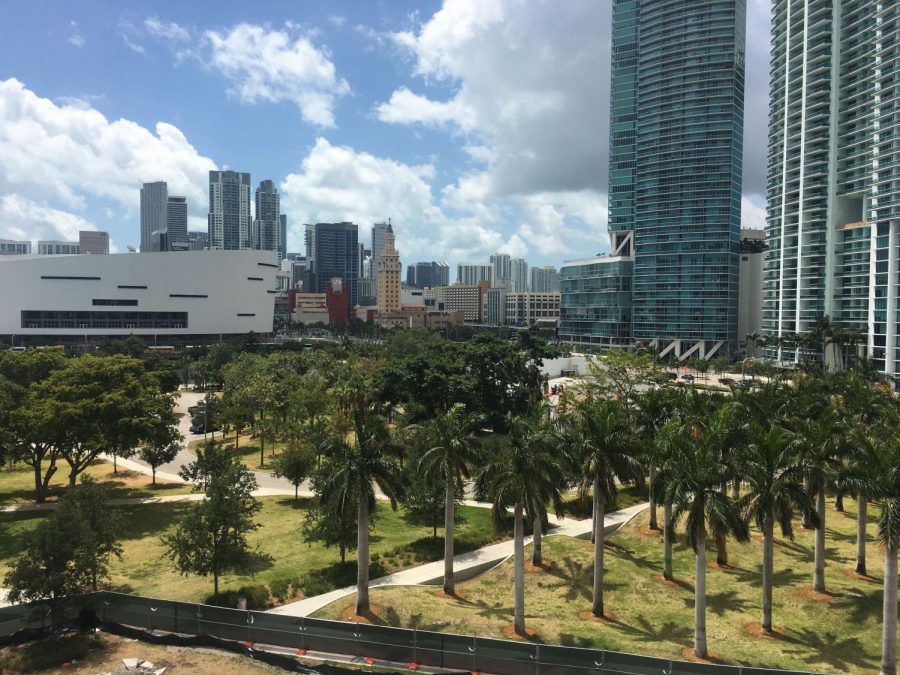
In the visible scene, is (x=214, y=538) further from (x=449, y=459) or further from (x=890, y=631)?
(x=890, y=631)

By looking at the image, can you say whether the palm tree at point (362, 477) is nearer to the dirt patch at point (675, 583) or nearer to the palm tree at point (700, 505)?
the palm tree at point (700, 505)

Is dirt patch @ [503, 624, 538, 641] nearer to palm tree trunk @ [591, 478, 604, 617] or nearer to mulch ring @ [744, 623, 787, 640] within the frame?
palm tree trunk @ [591, 478, 604, 617]

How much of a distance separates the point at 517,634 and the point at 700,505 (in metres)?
9.07

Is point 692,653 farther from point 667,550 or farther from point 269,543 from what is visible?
point 269,543

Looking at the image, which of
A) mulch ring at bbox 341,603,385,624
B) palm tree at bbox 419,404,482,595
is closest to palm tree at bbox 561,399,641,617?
palm tree at bbox 419,404,482,595

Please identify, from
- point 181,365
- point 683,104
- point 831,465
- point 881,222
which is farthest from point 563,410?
point 683,104

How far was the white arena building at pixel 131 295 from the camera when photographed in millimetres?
155125

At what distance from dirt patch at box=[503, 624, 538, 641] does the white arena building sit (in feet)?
539

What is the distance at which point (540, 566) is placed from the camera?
1288 inches

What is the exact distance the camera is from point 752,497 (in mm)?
25031

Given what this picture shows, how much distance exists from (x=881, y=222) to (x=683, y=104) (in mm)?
67139

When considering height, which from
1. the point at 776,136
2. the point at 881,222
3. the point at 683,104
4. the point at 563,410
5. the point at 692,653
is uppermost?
the point at 683,104

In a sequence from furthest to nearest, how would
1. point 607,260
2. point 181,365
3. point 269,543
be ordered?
point 607,260, point 181,365, point 269,543

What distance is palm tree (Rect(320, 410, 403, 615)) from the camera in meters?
26.1
